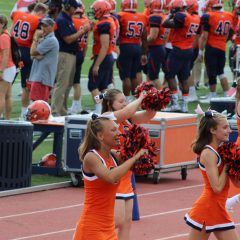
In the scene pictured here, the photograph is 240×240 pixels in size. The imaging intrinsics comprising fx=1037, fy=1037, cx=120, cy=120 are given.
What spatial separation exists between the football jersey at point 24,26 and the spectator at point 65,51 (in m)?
0.41

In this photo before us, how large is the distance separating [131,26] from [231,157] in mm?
11187

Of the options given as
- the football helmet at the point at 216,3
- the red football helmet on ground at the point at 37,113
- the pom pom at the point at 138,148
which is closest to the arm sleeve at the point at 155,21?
the football helmet at the point at 216,3

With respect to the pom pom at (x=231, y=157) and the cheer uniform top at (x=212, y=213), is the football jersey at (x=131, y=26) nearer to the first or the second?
the cheer uniform top at (x=212, y=213)

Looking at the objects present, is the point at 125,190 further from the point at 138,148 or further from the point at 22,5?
Result: the point at 22,5

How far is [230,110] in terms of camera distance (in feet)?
47.3

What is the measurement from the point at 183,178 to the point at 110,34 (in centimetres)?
437

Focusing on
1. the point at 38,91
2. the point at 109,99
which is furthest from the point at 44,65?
the point at 109,99

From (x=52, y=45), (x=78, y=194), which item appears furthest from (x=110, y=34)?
(x=78, y=194)

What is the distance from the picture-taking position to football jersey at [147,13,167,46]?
747 inches

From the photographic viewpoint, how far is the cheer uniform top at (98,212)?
7.20 metres

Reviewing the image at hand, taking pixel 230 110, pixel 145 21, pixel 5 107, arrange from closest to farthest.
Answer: pixel 230 110 < pixel 5 107 < pixel 145 21

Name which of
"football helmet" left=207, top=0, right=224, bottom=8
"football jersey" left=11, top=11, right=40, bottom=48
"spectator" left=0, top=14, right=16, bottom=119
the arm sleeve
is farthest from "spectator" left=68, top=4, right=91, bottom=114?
"football helmet" left=207, top=0, right=224, bottom=8

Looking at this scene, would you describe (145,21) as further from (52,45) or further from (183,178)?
(183,178)

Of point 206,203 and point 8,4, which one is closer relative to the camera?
point 206,203
